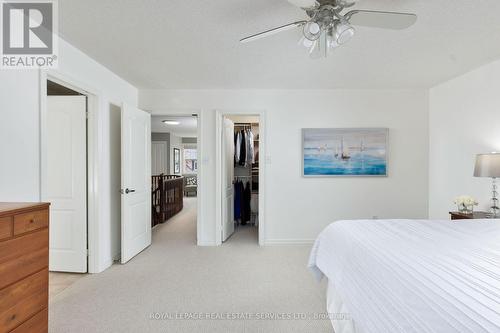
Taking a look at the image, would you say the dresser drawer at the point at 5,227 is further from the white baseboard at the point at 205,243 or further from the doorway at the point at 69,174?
the white baseboard at the point at 205,243

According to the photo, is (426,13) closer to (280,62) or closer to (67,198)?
(280,62)

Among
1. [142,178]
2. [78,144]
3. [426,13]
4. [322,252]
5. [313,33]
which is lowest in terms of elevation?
[322,252]

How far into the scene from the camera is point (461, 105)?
3213 millimetres

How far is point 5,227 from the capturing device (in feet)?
4.40

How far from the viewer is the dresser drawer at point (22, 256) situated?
4.40ft

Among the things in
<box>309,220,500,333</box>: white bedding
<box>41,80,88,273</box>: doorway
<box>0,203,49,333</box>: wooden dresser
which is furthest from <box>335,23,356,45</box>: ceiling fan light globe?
<box>41,80,88,273</box>: doorway

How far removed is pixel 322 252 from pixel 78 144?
273cm

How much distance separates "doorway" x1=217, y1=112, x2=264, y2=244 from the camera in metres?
3.85

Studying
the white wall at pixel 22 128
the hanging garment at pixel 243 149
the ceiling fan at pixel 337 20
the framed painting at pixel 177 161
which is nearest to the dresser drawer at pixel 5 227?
the white wall at pixel 22 128

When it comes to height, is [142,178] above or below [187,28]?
below

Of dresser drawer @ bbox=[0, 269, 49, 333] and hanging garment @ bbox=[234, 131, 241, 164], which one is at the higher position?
hanging garment @ bbox=[234, 131, 241, 164]

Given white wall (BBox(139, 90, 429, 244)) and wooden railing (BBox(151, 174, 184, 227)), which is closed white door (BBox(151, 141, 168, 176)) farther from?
white wall (BBox(139, 90, 429, 244))

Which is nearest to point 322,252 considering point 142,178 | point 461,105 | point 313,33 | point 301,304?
point 301,304

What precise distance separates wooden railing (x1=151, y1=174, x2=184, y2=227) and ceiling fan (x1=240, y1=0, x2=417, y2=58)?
13.5 feet
